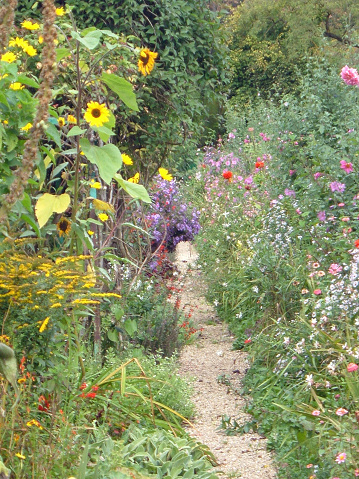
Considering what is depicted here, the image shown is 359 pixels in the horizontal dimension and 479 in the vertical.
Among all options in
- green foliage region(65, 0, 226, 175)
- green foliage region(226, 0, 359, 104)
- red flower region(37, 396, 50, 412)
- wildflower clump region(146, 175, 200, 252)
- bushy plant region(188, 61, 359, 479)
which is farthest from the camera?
green foliage region(226, 0, 359, 104)

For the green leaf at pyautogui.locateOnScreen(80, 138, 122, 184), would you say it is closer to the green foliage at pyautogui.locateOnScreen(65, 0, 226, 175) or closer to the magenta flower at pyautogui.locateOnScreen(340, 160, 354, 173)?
the green foliage at pyautogui.locateOnScreen(65, 0, 226, 175)

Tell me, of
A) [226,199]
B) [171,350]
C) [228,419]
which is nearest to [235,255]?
[226,199]

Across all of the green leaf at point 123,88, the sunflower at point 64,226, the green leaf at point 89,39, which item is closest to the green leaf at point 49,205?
the sunflower at point 64,226

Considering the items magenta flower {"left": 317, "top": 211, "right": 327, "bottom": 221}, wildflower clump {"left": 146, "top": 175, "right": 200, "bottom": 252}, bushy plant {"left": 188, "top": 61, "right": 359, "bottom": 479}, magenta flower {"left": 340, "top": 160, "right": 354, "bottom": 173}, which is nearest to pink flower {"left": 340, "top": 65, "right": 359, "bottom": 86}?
bushy plant {"left": 188, "top": 61, "right": 359, "bottom": 479}

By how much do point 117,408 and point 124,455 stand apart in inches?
23.9

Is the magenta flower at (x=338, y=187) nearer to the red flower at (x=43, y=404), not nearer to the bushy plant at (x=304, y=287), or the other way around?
the bushy plant at (x=304, y=287)

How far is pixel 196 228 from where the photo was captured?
323 inches

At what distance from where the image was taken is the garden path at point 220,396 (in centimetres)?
319

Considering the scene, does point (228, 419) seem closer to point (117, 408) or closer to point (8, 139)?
point (117, 408)

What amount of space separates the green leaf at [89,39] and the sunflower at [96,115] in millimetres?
259

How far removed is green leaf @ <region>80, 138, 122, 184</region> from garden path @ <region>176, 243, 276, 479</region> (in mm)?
1534

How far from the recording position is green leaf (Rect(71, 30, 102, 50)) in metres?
2.50

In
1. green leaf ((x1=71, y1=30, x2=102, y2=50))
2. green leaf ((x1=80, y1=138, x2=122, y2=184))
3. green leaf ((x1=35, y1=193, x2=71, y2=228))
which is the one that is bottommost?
green leaf ((x1=35, y1=193, x2=71, y2=228))

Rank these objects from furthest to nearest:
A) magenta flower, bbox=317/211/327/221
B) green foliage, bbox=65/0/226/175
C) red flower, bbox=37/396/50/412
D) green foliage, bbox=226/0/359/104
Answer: green foliage, bbox=226/0/359/104
green foliage, bbox=65/0/226/175
magenta flower, bbox=317/211/327/221
red flower, bbox=37/396/50/412
